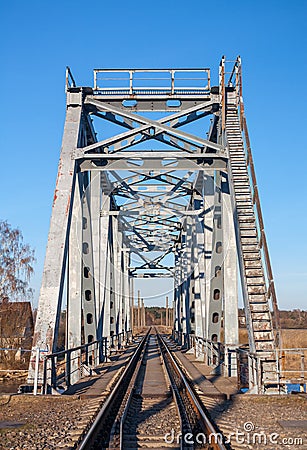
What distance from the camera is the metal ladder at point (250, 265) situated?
31.7 ft

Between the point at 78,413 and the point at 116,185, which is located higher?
the point at 116,185

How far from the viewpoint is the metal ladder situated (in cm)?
966

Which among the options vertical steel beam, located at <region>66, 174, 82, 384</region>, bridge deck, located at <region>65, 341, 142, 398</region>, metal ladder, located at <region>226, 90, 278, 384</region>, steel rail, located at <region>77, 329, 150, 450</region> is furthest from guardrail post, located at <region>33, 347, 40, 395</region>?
vertical steel beam, located at <region>66, 174, 82, 384</region>

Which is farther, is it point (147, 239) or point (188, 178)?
point (147, 239)

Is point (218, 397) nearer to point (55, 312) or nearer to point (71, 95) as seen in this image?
point (55, 312)

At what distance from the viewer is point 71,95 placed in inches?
537

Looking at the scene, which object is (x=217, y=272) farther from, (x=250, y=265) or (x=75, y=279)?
(x=250, y=265)

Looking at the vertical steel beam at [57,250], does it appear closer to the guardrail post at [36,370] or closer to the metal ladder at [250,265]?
the guardrail post at [36,370]

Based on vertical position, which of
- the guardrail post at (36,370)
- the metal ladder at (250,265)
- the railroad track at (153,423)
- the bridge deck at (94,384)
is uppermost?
the metal ladder at (250,265)

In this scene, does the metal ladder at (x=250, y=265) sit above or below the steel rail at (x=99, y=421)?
above

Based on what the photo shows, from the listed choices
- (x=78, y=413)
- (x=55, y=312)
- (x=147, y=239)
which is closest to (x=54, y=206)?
(x=55, y=312)

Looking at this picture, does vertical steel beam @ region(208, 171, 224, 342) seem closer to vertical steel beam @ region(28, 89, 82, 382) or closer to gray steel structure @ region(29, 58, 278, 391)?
gray steel structure @ region(29, 58, 278, 391)

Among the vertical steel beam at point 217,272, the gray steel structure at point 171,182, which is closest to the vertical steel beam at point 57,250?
the gray steel structure at point 171,182

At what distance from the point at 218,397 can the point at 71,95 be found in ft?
27.5
